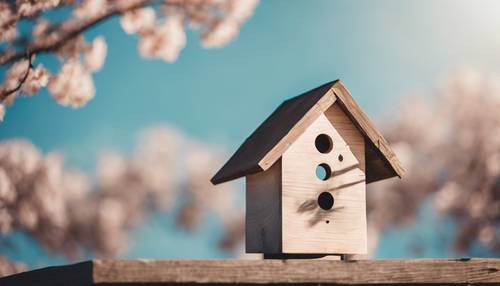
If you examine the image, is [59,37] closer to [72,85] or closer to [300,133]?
[72,85]

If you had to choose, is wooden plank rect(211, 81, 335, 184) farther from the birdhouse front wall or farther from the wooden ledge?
the wooden ledge

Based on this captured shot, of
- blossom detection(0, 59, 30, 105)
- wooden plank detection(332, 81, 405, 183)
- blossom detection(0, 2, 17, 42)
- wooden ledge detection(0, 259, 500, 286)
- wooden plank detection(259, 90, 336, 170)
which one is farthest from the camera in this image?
blossom detection(0, 59, 30, 105)

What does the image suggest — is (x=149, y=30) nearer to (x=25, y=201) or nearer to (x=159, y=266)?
(x=159, y=266)

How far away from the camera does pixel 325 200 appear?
2.38 m

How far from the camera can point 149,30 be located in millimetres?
3289

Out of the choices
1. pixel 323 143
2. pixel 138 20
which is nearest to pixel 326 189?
pixel 323 143

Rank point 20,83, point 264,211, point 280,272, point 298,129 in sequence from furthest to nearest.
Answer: point 20,83
point 264,211
point 298,129
point 280,272

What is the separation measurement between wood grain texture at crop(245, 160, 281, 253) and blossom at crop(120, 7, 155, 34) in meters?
1.15

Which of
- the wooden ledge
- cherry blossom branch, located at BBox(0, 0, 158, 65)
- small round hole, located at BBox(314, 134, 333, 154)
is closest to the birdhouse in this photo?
small round hole, located at BBox(314, 134, 333, 154)

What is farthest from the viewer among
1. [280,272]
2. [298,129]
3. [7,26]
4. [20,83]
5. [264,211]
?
[20,83]

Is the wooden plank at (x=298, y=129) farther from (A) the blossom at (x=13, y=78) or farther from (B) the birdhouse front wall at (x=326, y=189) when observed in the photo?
(A) the blossom at (x=13, y=78)

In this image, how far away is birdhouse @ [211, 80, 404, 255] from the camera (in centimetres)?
222

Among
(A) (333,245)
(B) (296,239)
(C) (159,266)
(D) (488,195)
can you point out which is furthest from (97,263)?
(D) (488,195)

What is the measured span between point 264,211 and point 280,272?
53 cm
